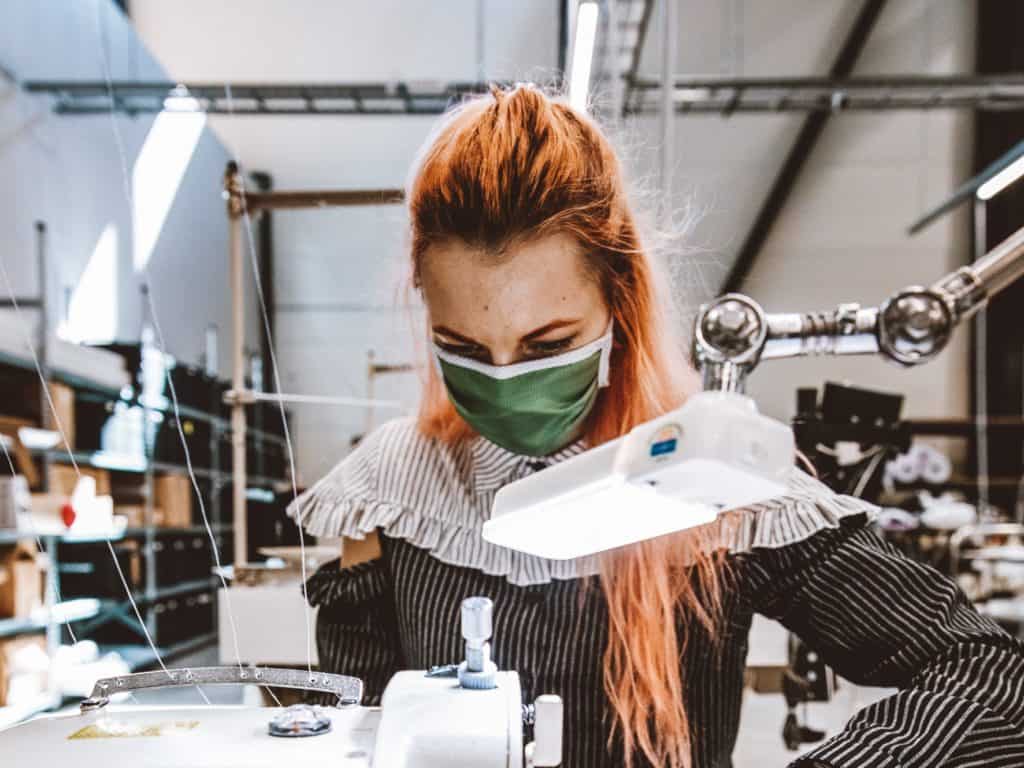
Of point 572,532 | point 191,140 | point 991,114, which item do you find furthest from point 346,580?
point 991,114

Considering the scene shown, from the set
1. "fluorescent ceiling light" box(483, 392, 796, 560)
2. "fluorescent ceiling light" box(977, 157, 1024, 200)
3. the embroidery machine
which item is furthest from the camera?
"fluorescent ceiling light" box(977, 157, 1024, 200)

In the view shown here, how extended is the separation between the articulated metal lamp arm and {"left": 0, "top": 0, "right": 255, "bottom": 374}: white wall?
0.57 meters

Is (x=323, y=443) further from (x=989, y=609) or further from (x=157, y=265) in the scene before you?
(x=989, y=609)

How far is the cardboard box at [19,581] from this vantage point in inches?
118

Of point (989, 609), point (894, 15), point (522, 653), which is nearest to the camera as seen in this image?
point (522, 653)

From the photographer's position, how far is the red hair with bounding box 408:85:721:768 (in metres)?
0.58

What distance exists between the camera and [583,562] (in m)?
0.75

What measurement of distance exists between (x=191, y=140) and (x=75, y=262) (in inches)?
102

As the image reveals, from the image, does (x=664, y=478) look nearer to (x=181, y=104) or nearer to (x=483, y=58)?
(x=181, y=104)

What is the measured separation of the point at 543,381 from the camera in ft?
1.88

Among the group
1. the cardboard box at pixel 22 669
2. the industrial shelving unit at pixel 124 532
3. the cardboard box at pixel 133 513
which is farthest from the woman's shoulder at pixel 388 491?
the cardboard box at pixel 133 513

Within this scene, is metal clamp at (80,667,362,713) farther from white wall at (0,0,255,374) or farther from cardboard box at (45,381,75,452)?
cardboard box at (45,381,75,452)

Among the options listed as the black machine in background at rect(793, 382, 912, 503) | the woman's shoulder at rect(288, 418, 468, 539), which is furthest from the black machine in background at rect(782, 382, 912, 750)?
the woman's shoulder at rect(288, 418, 468, 539)

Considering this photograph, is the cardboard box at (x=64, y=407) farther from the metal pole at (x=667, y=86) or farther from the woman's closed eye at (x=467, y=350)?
the woman's closed eye at (x=467, y=350)
